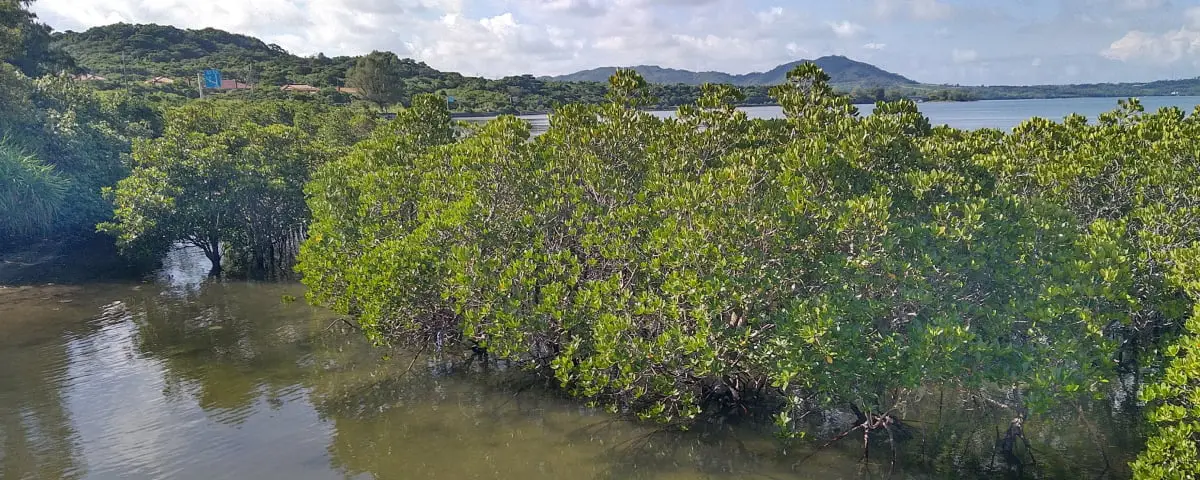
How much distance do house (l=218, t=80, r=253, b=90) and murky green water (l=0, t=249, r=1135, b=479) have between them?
94.4m

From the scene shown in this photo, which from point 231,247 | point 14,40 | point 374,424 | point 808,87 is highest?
point 14,40

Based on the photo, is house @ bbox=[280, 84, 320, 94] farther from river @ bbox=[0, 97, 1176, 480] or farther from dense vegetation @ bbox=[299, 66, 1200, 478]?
dense vegetation @ bbox=[299, 66, 1200, 478]

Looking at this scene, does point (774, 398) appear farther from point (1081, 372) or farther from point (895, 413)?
point (1081, 372)

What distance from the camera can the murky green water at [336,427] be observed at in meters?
14.0

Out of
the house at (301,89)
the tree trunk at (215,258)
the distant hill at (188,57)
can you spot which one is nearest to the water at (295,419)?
the tree trunk at (215,258)

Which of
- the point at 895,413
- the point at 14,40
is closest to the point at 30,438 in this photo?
the point at 895,413

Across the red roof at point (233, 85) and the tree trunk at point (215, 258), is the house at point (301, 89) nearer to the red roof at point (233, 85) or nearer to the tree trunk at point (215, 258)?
the red roof at point (233, 85)

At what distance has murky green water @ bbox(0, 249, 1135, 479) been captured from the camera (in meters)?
14.0

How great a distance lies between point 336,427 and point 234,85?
4300 inches

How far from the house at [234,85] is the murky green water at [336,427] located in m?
94.4

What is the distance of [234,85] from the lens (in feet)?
356

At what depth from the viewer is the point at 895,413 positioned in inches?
595

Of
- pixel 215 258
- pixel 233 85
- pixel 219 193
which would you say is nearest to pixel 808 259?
pixel 219 193

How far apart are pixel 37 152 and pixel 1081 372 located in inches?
1572
